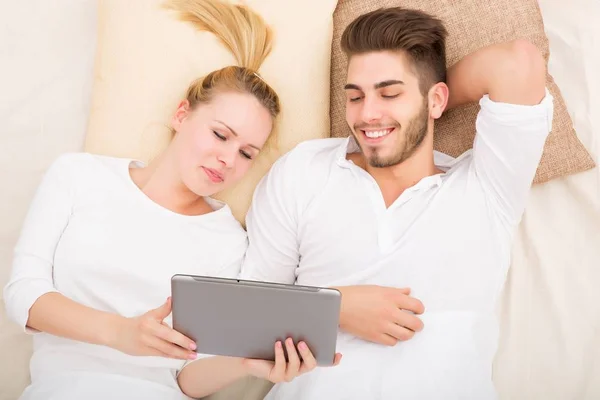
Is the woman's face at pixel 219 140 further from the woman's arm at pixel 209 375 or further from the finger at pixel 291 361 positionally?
the finger at pixel 291 361

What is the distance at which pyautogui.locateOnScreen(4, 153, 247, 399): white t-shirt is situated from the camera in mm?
1436

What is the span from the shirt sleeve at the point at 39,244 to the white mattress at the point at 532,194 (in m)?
0.24

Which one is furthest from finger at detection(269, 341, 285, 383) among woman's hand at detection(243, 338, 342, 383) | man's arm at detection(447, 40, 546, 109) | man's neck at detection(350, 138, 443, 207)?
man's arm at detection(447, 40, 546, 109)

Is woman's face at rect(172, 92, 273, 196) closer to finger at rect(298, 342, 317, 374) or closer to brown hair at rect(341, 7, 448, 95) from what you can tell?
brown hair at rect(341, 7, 448, 95)

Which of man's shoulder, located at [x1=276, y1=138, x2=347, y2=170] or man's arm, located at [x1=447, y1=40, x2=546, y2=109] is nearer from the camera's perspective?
man's arm, located at [x1=447, y1=40, x2=546, y2=109]

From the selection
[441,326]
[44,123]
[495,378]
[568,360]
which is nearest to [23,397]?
[44,123]

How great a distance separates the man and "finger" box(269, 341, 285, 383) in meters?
0.20

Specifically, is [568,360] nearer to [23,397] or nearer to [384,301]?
[384,301]

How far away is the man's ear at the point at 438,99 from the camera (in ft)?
5.25

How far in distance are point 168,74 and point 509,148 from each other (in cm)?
91

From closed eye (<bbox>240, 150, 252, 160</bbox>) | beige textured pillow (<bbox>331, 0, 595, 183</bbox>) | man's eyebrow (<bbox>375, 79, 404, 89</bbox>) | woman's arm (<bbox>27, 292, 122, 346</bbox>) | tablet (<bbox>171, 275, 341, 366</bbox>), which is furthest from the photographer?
beige textured pillow (<bbox>331, 0, 595, 183</bbox>)

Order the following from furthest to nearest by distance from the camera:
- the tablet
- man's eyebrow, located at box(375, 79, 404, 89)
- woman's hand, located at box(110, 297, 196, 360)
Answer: man's eyebrow, located at box(375, 79, 404, 89) → woman's hand, located at box(110, 297, 196, 360) → the tablet

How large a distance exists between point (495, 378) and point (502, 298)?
0.21 meters

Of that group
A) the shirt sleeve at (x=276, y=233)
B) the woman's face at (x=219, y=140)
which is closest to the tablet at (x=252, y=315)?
the shirt sleeve at (x=276, y=233)
